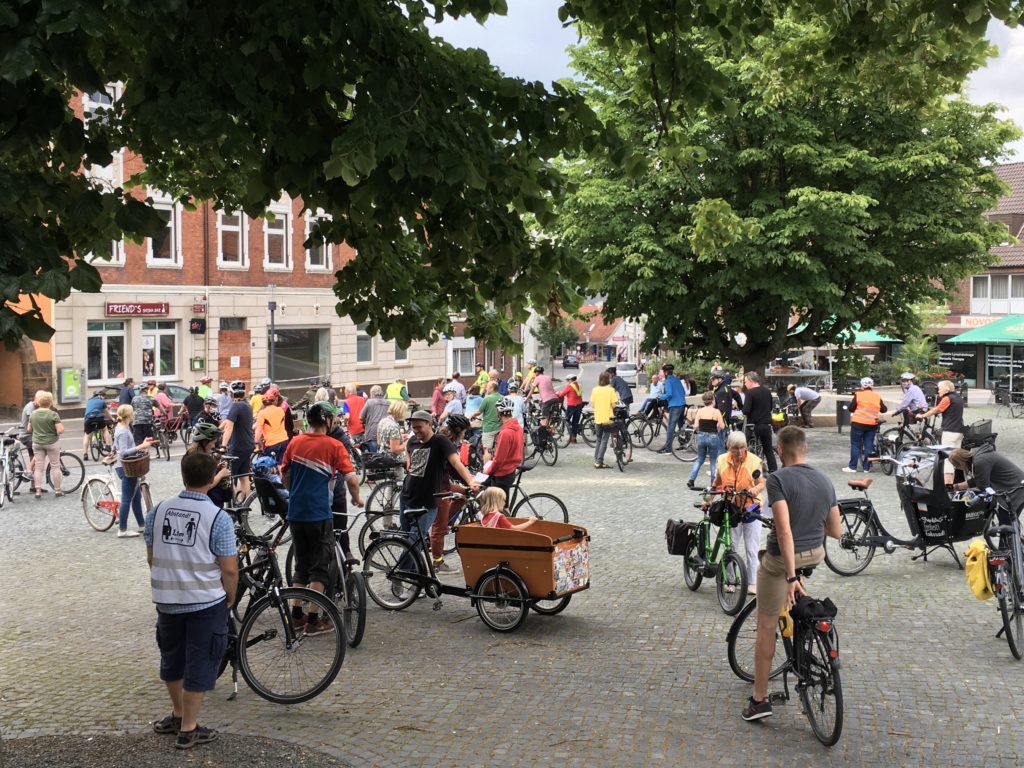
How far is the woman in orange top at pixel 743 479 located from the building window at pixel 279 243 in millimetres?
32493

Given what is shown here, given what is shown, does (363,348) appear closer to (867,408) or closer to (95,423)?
(95,423)

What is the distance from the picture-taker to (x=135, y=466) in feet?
41.3

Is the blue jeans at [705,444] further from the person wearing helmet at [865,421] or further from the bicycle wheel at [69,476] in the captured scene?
the bicycle wheel at [69,476]

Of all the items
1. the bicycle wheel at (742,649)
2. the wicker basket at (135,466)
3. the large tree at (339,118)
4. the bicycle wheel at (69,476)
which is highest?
the large tree at (339,118)

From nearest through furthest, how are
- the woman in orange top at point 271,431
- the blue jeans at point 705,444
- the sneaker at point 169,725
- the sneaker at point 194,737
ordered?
the sneaker at point 194,737
the sneaker at point 169,725
the woman in orange top at point 271,431
the blue jeans at point 705,444

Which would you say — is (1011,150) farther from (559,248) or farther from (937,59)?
(559,248)

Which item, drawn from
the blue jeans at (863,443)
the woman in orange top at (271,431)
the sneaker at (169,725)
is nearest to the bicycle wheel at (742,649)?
the sneaker at (169,725)

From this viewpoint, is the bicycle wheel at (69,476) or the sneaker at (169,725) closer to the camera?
the sneaker at (169,725)

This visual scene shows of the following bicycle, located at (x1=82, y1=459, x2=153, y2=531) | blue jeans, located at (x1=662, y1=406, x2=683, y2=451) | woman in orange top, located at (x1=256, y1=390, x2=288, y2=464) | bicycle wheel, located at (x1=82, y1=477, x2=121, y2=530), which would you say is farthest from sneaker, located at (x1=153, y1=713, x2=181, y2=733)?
blue jeans, located at (x1=662, y1=406, x2=683, y2=451)

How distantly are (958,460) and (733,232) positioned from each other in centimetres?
335

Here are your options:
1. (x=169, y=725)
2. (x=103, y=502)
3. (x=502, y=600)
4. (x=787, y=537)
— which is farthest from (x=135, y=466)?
(x=787, y=537)

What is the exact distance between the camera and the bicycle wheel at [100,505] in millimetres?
13562

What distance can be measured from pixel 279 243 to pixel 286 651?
115 ft

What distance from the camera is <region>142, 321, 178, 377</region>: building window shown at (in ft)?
117
